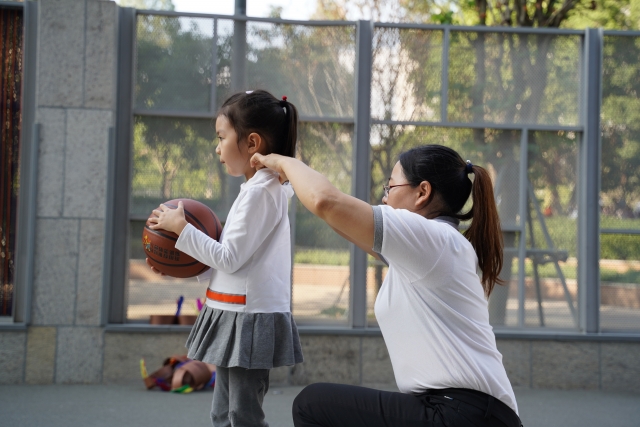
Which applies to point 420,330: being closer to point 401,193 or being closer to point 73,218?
point 401,193

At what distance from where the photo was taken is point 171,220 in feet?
10.3

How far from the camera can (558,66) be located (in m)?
6.54

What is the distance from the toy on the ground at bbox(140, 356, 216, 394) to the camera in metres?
5.79

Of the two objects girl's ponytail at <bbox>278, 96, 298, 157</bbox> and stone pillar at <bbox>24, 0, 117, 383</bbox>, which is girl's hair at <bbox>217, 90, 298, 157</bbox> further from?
stone pillar at <bbox>24, 0, 117, 383</bbox>

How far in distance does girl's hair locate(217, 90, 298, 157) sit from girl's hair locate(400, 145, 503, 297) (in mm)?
793

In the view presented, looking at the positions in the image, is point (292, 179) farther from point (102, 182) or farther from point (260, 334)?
point (102, 182)

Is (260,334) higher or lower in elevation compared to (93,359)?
higher

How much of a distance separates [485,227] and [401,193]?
1.07ft

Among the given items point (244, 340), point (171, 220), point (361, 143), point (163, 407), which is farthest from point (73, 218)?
point (244, 340)

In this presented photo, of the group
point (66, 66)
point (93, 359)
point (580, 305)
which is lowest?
point (93, 359)

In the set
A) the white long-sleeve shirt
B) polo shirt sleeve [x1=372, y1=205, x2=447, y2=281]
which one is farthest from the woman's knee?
the white long-sleeve shirt

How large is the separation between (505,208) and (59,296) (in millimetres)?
4030

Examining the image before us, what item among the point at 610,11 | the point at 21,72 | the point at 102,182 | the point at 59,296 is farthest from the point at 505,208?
the point at 610,11

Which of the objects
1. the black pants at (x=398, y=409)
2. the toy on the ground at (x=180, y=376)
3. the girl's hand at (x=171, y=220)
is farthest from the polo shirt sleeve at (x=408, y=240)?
the toy on the ground at (x=180, y=376)
